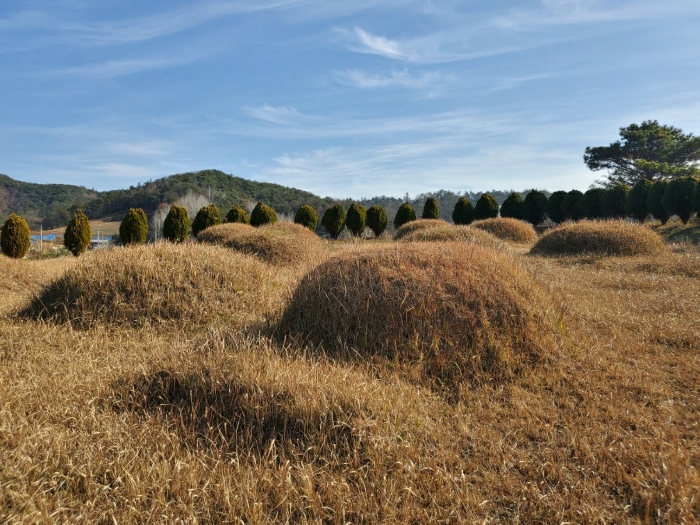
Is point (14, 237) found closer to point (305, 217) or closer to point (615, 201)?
point (305, 217)

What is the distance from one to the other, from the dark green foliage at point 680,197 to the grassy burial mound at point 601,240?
21.8 ft

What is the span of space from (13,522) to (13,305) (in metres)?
5.92

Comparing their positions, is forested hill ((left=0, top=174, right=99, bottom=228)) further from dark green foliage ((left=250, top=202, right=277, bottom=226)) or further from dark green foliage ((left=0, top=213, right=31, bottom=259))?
dark green foliage ((left=0, top=213, right=31, bottom=259))

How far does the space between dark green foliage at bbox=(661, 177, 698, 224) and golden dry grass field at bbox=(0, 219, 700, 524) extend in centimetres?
1579

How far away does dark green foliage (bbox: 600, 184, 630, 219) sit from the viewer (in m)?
22.9

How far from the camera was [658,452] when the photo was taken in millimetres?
3043

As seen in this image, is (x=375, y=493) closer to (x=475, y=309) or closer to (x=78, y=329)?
(x=475, y=309)

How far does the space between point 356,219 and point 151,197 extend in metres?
41.8

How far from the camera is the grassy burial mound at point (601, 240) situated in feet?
43.8

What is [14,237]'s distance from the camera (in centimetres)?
1368

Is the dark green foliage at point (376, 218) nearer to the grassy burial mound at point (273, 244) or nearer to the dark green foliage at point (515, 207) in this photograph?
the dark green foliage at point (515, 207)

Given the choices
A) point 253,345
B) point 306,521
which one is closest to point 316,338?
point 253,345

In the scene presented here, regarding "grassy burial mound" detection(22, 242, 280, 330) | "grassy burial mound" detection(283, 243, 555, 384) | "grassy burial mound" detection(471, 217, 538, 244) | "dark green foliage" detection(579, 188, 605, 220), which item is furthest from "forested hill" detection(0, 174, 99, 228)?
"grassy burial mound" detection(283, 243, 555, 384)

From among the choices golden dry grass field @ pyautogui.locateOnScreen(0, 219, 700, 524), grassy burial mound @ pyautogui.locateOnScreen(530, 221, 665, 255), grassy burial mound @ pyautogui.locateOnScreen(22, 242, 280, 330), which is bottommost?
golden dry grass field @ pyautogui.locateOnScreen(0, 219, 700, 524)
